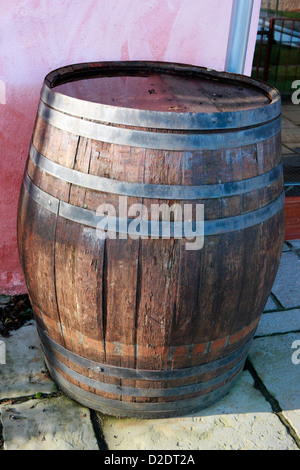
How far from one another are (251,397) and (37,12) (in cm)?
213

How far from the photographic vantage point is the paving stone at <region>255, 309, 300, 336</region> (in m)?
2.83

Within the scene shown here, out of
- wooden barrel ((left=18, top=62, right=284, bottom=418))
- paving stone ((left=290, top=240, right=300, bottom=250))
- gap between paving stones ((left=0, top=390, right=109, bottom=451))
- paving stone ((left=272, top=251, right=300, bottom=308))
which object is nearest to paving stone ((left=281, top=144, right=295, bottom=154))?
paving stone ((left=290, top=240, right=300, bottom=250))

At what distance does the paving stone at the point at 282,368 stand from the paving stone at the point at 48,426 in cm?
89

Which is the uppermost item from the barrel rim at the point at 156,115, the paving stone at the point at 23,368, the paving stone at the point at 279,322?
the barrel rim at the point at 156,115

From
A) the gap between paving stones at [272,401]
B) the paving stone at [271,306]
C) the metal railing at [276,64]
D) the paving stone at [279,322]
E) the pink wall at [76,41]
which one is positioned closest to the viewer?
the gap between paving stones at [272,401]

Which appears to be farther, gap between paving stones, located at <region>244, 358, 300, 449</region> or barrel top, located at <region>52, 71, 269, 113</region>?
gap between paving stones, located at <region>244, 358, 300, 449</region>

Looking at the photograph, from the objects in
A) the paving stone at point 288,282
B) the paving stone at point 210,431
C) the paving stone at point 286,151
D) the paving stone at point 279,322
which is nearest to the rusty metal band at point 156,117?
the paving stone at point 210,431

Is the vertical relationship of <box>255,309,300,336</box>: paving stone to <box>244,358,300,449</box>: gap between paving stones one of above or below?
below

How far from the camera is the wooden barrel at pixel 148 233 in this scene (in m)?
1.74

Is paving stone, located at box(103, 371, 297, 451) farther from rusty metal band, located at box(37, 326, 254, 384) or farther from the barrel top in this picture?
the barrel top

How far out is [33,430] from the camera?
212cm

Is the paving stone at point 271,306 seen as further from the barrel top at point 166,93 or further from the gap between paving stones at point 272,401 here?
the barrel top at point 166,93

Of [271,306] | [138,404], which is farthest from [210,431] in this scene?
[271,306]

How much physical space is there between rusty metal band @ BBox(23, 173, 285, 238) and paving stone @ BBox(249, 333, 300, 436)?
968mm
